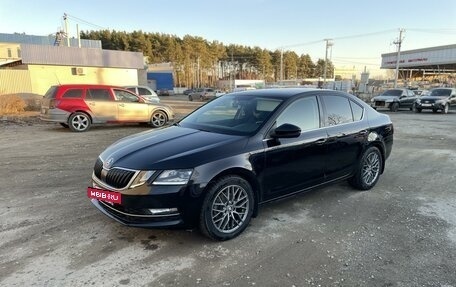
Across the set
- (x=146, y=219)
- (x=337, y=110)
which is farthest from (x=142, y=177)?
(x=337, y=110)

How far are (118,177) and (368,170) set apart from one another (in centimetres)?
390

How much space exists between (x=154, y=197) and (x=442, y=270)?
111 inches

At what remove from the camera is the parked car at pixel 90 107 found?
11898 mm

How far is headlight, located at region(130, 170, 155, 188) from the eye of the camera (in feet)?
11.2

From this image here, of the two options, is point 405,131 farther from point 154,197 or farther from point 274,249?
point 154,197

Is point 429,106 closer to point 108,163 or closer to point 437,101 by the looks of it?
point 437,101

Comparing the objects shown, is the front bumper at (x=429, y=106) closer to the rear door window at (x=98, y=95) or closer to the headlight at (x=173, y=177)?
the rear door window at (x=98, y=95)

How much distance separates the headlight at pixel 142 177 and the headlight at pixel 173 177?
0.28 feet

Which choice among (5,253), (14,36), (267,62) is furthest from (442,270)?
(267,62)

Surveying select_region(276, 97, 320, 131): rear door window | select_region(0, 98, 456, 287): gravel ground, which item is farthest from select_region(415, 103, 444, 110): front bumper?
select_region(276, 97, 320, 131): rear door window

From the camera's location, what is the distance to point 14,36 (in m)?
58.1

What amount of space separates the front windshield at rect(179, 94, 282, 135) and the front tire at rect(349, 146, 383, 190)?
6.21 feet

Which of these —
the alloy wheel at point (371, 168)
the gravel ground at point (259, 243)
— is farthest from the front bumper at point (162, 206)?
the alloy wheel at point (371, 168)

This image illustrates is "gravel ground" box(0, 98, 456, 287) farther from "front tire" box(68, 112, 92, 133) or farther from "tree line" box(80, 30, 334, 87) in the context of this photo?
"tree line" box(80, 30, 334, 87)
